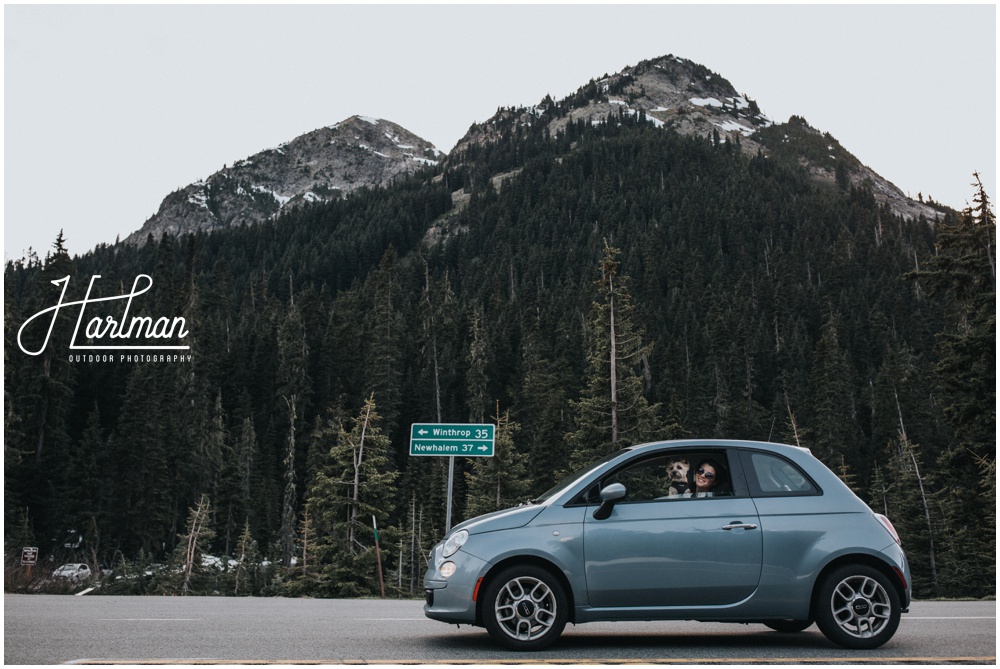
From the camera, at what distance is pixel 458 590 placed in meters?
7.14

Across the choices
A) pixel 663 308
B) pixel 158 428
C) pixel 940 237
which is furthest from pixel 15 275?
pixel 940 237

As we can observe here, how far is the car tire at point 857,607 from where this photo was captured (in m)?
7.20

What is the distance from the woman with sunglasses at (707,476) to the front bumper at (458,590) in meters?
2.08

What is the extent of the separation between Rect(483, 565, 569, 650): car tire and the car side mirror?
0.68 metres

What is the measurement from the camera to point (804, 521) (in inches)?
290

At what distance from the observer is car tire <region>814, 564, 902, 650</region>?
720 cm

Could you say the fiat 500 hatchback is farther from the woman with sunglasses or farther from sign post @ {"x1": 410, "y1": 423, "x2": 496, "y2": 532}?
sign post @ {"x1": 410, "y1": 423, "x2": 496, "y2": 532}

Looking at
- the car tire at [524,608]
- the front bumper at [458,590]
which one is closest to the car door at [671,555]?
the car tire at [524,608]

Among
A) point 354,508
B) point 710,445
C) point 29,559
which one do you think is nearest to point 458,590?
point 710,445

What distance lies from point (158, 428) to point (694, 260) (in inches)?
3668

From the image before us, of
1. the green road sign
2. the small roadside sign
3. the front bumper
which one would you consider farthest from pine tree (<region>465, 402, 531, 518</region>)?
the front bumper

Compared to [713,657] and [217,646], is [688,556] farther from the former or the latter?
[217,646]

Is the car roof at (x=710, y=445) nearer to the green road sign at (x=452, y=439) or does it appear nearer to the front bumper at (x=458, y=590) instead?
the front bumper at (x=458, y=590)

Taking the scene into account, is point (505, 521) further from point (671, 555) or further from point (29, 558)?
point (29, 558)
